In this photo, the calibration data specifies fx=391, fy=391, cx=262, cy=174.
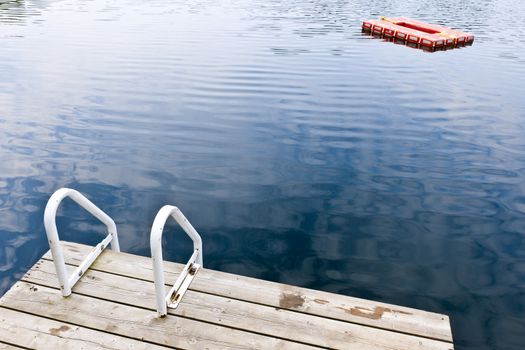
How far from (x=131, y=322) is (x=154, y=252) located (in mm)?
1033

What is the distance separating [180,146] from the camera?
11.4 meters

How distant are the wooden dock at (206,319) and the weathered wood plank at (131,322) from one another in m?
0.01

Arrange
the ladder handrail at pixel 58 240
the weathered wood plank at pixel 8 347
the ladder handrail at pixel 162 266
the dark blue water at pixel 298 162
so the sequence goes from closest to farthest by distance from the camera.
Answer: the ladder handrail at pixel 162 266
the weathered wood plank at pixel 8 347
the ladder handrail at pixel 58 240
the dark blue water at pixel 298 162

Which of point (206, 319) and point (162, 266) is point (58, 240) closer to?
point (162, 266)

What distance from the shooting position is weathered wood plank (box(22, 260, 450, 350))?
4.24 metres

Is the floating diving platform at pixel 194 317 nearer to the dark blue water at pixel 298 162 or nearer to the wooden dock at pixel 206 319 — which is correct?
the wooden dock at pixel 206 319

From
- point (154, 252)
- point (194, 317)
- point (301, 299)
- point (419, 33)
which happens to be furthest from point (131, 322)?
point (419, 33)

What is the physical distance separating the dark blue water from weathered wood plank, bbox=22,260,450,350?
2.09 meters

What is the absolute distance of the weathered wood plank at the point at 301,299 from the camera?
14.6 feet

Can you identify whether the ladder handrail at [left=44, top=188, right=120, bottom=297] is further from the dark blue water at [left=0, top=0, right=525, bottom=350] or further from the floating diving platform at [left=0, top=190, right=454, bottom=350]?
the dark blue water at [left=0, top=0, right=525, bottom=350]

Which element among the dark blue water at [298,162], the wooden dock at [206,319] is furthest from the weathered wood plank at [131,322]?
A: the dark blue water at [298,162]

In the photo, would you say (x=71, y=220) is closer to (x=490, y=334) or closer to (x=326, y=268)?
(x=326, y=268)

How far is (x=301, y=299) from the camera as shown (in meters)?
4.79

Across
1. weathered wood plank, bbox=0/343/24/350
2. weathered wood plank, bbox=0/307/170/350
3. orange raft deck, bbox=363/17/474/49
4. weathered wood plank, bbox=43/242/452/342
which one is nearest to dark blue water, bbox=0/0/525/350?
weathered wood plank, bbox=43/242/452/342
